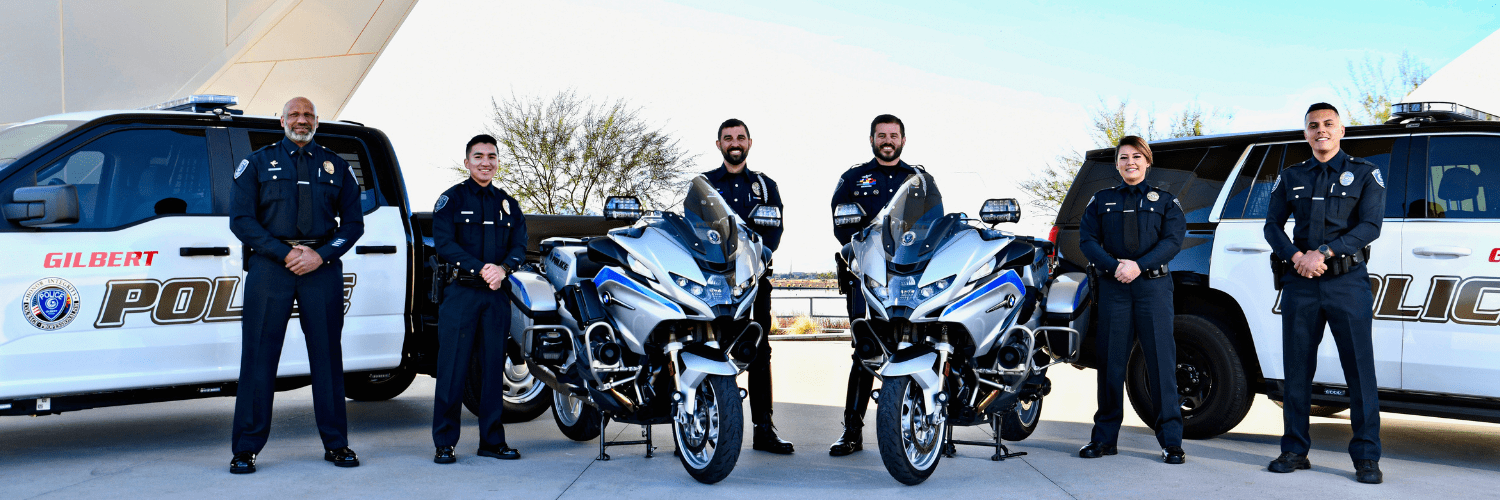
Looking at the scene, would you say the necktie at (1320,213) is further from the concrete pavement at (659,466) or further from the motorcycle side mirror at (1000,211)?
the motorcycle side mirror at (1000,211)

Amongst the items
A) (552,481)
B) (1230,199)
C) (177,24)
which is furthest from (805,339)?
(177,24)

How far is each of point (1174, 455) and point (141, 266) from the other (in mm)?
5144

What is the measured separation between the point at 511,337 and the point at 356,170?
1342 millimetres

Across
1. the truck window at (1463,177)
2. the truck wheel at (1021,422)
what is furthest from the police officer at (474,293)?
the truck window at (1463,177)

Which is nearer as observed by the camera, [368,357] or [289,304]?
[289,304]

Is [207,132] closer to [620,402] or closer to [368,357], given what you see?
[368,357]

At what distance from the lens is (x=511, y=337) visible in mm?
6074

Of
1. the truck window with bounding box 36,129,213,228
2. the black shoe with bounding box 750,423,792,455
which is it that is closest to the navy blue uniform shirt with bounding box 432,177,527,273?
the truck window with bounding box 36,129,213,228

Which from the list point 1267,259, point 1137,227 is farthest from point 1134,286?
A: point 1267,259

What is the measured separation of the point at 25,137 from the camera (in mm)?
5441

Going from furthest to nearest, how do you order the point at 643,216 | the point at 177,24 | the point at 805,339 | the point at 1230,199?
the point at 177,24, the point at 805,339, the point at 1230,199, the point at 643,216

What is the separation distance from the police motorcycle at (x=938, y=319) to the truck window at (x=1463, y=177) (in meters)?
1.92

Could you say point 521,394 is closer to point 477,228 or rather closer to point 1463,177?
point 477,228

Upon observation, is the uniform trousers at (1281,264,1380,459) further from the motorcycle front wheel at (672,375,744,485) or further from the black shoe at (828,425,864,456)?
the motorcycle front wheel at (672,375,744,485)
